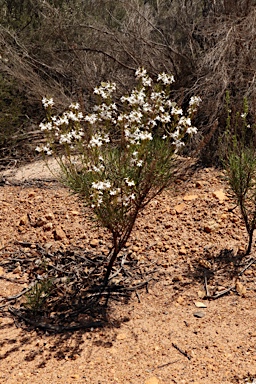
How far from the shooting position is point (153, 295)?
451 centimetres

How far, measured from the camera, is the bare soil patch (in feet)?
11.9

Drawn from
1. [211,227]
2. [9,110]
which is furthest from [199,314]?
[9,110]

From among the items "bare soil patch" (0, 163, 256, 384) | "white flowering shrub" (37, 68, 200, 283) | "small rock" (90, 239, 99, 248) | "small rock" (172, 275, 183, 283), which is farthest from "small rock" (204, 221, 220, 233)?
"small rock" (90, 239, 99, 248)

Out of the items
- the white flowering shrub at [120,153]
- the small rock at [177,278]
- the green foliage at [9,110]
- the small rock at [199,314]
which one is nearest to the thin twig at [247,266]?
the small rock at [177,278]

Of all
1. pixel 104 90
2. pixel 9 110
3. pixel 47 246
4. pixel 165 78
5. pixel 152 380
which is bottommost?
pixel 152 380

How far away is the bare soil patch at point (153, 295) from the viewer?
363 centimetres

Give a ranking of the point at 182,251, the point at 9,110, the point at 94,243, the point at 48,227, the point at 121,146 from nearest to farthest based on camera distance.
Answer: the point at 121,146, the point at 182,251, the point at 94,243, the point at 48,227, the point at 9,110

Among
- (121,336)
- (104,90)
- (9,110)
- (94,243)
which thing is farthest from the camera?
(9,110)

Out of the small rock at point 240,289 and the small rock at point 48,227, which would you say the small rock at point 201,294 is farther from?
the small rock at point 48,227

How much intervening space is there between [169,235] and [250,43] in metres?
3.14

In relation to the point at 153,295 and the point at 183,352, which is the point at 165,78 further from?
the point at 183,352

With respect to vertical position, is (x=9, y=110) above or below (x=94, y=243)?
above

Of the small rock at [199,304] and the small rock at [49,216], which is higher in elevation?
the small rock at [49,216]

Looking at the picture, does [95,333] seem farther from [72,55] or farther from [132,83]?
[72,55]
